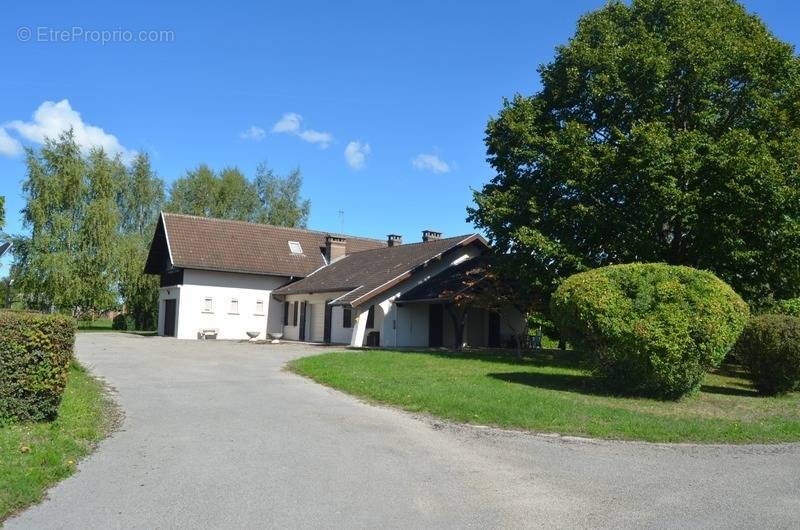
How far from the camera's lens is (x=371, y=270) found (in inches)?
1358

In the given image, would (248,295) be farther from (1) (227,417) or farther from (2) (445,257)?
(1) (227,417)

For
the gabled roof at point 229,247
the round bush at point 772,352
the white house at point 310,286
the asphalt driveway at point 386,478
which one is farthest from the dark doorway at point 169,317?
the round bush at point 772,352

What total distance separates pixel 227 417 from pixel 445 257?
912 inches

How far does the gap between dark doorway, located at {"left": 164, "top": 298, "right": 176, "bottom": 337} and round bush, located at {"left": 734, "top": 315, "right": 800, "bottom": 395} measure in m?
30.0

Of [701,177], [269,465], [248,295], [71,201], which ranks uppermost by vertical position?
[71,201]

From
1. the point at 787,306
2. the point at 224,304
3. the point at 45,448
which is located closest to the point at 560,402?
the point at 45,448

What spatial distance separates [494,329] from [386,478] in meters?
27.2

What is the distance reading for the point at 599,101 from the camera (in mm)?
23547

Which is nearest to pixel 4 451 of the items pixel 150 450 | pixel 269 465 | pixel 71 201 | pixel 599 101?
pixel 150 450

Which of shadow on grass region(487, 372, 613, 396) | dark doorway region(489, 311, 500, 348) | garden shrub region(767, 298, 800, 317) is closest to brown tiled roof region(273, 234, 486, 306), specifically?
dark doorway region(489, 311, 500, 348)

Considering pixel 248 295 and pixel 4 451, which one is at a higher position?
pixel 248 295

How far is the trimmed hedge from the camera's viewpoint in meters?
8.70

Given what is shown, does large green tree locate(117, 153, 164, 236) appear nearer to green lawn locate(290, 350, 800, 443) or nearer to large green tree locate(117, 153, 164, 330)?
large green tree locate(117, 153, 164, 330)

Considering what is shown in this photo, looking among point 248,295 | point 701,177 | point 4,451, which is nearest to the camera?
point 4,451
